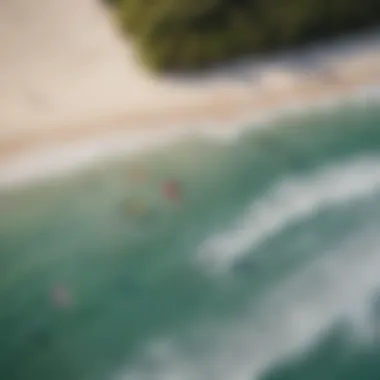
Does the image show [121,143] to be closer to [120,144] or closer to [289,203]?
[120,144]

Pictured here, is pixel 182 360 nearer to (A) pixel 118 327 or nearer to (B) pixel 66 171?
(A) pixel 118 327

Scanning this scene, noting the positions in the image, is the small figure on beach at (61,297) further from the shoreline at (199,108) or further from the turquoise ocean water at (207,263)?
the shoreline at (199,108)

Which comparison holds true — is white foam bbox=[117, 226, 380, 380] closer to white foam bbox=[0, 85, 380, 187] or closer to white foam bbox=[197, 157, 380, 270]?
white foam bbox=[197, 157, 380, 270]

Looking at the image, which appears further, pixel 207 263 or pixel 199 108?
pixel 199 108

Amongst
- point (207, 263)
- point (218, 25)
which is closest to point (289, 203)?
point (207, 263)

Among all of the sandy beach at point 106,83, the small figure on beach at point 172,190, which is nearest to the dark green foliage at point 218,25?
the sandy beach at point 106,83

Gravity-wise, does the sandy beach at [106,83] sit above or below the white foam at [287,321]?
above
